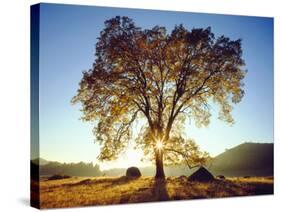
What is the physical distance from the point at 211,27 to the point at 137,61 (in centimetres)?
190

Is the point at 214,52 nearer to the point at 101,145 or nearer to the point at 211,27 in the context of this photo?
the point at 211,27

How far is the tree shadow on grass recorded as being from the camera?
1672cm

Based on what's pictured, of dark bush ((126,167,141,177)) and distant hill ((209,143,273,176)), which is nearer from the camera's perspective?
dark bush ((126,167,141,177))

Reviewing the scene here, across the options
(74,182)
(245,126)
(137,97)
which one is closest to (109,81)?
(137,97)

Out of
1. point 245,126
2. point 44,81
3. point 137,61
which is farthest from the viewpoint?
point 245,126

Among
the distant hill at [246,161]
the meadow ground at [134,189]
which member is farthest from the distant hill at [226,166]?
the meadow ground at [134,189]

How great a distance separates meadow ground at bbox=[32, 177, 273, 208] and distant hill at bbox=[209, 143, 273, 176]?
176mm

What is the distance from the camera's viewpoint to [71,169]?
15.9m

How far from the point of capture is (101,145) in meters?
16.3

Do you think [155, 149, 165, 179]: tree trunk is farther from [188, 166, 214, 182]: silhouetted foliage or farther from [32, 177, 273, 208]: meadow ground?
[188, 166, 214, 182]: silhouetted foliage

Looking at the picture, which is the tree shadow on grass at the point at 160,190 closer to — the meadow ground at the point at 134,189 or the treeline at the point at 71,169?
the meadow ground at the point at 134,189

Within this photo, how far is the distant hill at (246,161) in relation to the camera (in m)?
17.5

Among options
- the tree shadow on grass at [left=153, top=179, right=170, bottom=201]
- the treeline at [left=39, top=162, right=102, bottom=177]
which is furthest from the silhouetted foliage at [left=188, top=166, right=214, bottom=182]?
the treeline at [left=39, top=162, right=102, bottom=177]

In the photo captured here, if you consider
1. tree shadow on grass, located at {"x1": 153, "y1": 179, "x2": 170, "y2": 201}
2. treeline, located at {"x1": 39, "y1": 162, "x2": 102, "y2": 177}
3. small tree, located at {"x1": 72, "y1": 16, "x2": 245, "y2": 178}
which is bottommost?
tree shadow on grass, located at {"x1": 153, "y1": 179, "x2": 170, "y2": 201}
